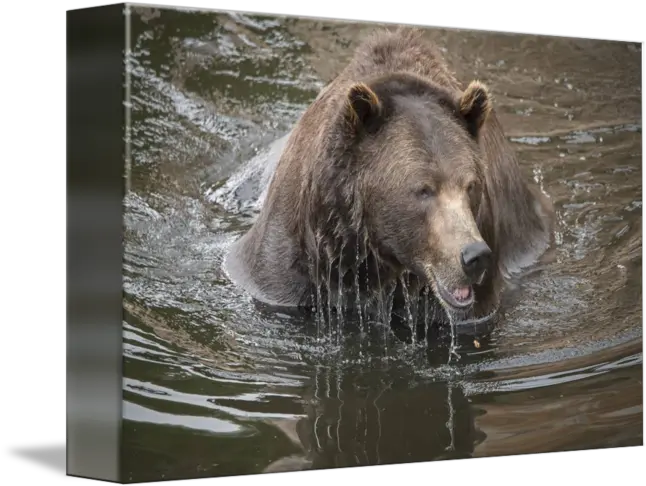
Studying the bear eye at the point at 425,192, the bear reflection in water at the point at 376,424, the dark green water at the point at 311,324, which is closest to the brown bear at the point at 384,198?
the bear eye at the point at 425,192

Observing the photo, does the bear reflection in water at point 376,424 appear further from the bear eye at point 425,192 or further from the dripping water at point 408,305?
the bear eye at point 425,192

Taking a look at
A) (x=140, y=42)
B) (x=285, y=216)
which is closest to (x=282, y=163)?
(x=285, y=216)

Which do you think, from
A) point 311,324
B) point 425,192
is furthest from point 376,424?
point 425,192

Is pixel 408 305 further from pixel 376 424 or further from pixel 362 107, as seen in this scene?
pixel 362 107

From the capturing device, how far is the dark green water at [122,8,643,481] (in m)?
6.37

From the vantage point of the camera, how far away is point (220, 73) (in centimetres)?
690

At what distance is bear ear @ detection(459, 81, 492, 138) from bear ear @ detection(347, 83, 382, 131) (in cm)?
53

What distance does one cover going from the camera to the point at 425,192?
6484 millimetres

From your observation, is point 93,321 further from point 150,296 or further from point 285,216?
point 285,216

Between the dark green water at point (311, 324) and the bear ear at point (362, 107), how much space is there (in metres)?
0.66

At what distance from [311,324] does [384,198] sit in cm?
101

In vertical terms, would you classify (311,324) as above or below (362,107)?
below

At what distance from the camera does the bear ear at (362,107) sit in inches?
258

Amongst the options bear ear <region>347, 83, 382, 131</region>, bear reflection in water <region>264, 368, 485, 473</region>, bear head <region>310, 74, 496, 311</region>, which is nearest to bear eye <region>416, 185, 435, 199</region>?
bear head <region>310, 74, 496, 311</region>
